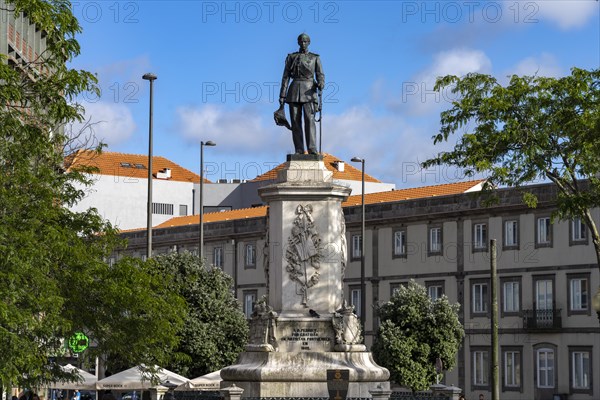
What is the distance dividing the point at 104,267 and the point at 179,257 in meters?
23.8

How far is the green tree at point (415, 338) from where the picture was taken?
196 feet

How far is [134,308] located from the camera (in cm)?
3294

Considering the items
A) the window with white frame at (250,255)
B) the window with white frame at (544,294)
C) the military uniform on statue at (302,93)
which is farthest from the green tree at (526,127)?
the window with white frame at (250,255)

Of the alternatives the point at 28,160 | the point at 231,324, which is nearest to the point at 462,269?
the point at 231,324

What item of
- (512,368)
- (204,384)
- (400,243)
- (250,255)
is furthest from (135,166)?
(204,384)

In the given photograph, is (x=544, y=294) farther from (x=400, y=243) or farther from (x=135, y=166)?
(x=135, y=166)

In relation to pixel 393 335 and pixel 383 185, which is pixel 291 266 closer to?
pixel 393 335

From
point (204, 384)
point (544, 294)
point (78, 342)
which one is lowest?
point (204, 384)

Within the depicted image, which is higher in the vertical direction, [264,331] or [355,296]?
[355,296]

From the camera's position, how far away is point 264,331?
27.0 m

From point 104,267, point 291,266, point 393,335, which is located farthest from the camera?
point 393,335

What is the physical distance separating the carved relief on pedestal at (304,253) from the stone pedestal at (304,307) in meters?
0.02

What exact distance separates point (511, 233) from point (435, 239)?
197 inches

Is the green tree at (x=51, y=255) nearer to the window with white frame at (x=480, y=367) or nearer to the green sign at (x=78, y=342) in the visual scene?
the green sign at (x=78, y=342)
